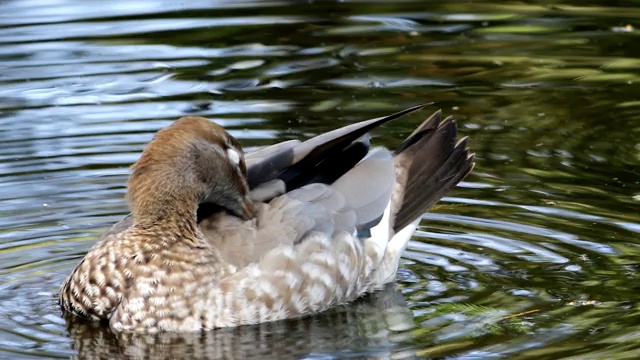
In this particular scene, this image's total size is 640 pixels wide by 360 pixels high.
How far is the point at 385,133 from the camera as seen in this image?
11.9 metres

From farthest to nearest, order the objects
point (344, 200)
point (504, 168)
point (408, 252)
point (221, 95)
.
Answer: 1. point (221, 95)
2. point (504, 168)
3. point (408, 252)
4. point (344, 200)

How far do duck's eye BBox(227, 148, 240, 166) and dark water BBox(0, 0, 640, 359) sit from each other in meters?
0.95

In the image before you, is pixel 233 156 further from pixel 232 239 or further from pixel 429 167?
pixel 429 167

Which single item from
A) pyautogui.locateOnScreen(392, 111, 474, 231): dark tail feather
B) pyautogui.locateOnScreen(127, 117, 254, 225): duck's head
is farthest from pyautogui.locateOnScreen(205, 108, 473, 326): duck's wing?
pyautogui.locateOnScreen(127, 117, 254, 225): duck's head

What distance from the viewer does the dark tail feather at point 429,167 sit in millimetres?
9406

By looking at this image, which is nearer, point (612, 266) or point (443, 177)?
point (612, 266)

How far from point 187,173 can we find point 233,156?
0.94ft

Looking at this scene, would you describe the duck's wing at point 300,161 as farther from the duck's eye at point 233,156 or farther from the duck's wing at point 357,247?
the duck's eye at point 233,156

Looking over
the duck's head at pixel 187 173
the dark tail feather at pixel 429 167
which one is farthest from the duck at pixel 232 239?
the dark tail feather at pixel 429 167

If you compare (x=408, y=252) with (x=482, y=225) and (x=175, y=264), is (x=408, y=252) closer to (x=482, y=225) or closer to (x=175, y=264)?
(x=482, y=225)

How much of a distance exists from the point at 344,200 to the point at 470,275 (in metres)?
0.84

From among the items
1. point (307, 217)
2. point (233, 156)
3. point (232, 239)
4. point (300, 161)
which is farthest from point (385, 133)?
point (232, 239)

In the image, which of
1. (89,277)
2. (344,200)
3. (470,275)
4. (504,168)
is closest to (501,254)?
(470,275)

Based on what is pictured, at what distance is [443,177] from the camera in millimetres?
9445
